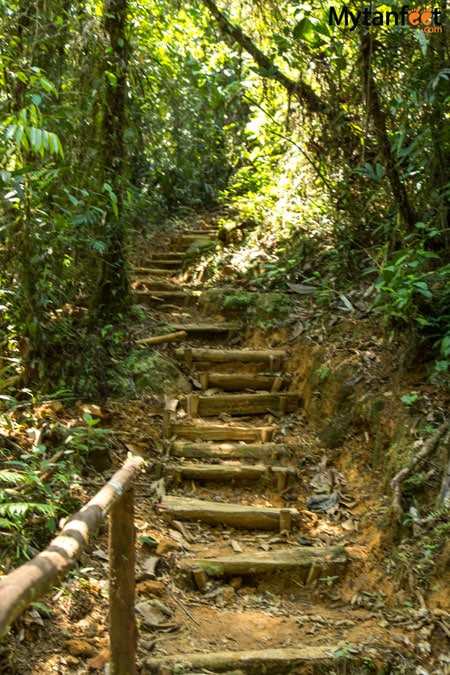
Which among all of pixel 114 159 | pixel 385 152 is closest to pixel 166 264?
pixel 114 159

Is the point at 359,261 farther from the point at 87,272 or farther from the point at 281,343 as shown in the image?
the point at 87,272

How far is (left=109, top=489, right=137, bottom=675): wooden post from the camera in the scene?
2275mm

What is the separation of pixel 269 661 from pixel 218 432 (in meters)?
2.33

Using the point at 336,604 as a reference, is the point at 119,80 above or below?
above

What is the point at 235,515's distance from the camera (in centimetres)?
416

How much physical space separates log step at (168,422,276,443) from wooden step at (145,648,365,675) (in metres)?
2.23

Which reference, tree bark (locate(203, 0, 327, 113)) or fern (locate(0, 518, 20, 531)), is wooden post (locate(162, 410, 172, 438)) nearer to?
fern (locate(0, 518, 20, 531))

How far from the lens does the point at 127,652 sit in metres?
2.29

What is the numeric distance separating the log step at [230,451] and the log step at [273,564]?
1142 mm

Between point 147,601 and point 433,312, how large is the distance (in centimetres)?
Result: 260

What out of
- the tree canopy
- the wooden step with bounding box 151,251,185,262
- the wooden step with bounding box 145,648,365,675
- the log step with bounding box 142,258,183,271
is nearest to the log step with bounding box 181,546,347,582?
the wooden step with bounding box 145,648,365,675

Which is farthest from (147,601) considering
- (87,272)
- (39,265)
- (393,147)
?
(393,147)

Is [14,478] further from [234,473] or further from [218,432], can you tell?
[218,432]
